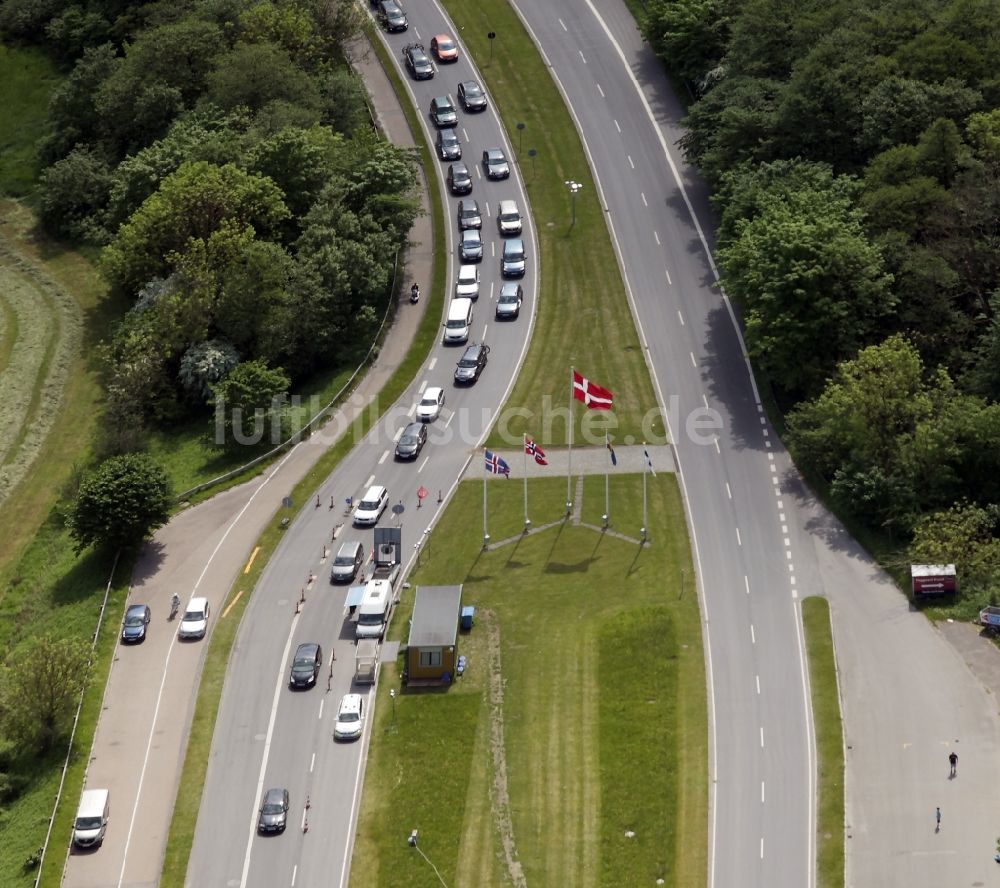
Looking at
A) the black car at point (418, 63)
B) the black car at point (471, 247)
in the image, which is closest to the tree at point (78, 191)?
the black car at point (418, 63)

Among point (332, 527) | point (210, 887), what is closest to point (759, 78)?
point (332, 527)

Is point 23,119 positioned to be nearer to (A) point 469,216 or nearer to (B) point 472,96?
(B) point 472,96

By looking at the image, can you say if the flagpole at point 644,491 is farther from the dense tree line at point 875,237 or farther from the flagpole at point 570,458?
the dense tree line at point 875,237

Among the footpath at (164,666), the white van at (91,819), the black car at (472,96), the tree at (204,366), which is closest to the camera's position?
the white van at (91,819)

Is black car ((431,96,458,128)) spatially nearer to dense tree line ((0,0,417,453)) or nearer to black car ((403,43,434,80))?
black car ((403,43,434,80))

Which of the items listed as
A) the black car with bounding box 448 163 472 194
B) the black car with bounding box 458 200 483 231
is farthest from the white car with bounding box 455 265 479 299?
the black car with bounding box 448 163 472 194

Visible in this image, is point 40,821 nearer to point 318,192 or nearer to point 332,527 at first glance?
point 332,527

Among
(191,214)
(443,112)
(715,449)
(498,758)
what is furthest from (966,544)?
(443,112)

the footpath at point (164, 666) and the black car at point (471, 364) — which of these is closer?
the footpath at point (164, 666)
